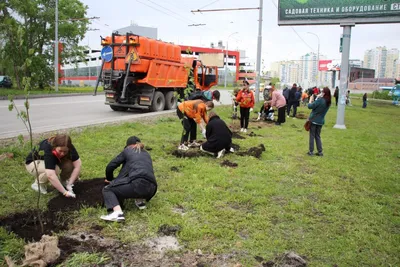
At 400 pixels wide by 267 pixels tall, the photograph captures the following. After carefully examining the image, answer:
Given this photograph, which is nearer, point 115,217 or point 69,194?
point 115,217

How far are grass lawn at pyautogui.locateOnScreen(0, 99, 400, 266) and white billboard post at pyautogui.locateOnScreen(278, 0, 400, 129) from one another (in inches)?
243

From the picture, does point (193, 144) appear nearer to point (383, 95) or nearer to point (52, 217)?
point (52, 217)

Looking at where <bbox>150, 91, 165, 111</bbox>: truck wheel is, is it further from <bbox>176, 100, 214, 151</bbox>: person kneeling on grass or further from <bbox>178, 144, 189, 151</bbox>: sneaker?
<bbox>178, 144, 189, 151</bbox>: sneaker

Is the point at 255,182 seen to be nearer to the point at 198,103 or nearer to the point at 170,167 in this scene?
the point at 170,167

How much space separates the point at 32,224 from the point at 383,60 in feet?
344

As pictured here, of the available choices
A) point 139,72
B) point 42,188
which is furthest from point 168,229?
point 139,72

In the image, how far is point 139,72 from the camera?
47.0ft

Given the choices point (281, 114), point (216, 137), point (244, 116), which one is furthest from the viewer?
point (281, 114)

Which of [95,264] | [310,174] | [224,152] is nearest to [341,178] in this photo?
[310,174]

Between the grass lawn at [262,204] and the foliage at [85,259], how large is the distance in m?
0.04

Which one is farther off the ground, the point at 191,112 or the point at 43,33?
the point at 43,33

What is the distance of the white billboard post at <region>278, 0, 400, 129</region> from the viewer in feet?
44.0

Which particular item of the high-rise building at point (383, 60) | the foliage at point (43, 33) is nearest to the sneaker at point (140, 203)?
the foliage at point (43, 33)

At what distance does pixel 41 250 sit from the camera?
2.99 meters
